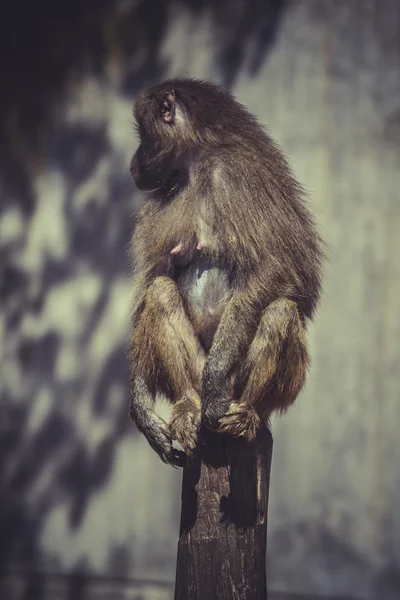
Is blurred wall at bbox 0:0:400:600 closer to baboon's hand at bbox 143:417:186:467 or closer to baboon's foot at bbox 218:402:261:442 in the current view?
baboon's hand at bbox 143:417:186:467

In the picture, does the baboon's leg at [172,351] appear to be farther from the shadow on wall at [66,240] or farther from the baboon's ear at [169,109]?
the shadow on wall at [66,240]

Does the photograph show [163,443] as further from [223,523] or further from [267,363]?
[267,363]

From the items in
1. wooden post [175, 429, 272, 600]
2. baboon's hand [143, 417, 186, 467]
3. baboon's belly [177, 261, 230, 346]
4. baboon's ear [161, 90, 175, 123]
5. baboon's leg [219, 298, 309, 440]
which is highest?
baboon's ear [161, 90, 175, 123]

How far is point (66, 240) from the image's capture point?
21.7 ft

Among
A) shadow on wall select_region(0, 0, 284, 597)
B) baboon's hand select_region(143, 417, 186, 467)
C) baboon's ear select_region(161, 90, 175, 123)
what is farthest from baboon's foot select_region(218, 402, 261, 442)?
shadow on wall select_region(0, 0, 284, 597)

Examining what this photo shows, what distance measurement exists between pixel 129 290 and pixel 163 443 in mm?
2653

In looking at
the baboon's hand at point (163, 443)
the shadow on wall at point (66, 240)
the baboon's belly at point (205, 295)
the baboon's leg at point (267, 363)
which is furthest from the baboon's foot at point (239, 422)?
the shadow on wall at point (66, 240)

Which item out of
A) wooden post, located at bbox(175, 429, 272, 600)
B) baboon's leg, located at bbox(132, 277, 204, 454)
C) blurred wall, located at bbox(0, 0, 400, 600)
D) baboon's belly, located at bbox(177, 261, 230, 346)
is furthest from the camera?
blurred wall, located at bbox(0, 0, 400, 600)

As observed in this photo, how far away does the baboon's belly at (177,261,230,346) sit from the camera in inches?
162

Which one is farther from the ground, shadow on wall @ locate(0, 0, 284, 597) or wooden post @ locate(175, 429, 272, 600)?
shadow on wall @ locate(0, 0, 284, 597)

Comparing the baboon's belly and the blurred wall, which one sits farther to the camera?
the blurred wall

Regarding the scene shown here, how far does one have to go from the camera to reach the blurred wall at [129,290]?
6035mm

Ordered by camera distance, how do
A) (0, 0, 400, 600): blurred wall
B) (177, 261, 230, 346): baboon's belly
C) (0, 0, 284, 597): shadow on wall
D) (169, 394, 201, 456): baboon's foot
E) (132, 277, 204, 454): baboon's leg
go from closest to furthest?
(169, 394, 201, 456): baboon's foot → (132, 277, 204, 454): baboon's leg → (177, 261, 230, 346): baboon's belly → (0, 0, 400, 600): blurred wall → (0, 0, 284, 597): shadow on wall

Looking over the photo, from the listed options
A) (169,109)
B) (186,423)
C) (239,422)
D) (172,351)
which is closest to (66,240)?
(169,109)
